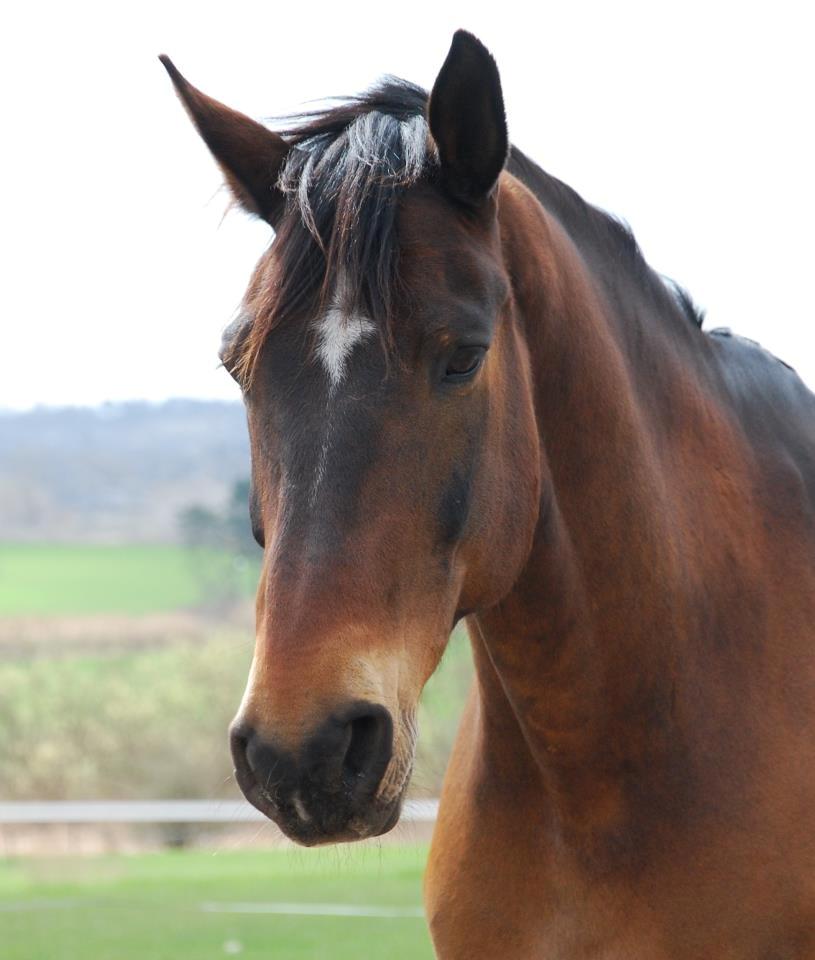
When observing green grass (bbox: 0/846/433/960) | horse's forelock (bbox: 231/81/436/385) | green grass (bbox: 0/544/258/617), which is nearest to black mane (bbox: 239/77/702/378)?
horse's forelock (bbox: 231/81/436/385)

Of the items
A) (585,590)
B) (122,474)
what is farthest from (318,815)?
(122,474)

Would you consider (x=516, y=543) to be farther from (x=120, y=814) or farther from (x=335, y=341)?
(x=120, y=814)

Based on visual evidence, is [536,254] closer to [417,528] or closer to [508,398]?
[508,398]

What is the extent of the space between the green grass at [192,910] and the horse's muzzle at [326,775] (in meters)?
4.08

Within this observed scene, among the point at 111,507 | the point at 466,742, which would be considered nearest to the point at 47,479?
the point at 111,507

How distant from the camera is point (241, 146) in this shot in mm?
2707

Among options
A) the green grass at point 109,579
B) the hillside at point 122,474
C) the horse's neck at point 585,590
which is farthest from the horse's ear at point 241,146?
the hillside at point 122,474

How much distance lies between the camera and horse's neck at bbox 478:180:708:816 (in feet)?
8.93

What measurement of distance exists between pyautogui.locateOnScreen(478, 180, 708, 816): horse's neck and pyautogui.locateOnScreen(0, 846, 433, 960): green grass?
11.6 ft

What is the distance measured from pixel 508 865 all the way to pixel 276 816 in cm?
96

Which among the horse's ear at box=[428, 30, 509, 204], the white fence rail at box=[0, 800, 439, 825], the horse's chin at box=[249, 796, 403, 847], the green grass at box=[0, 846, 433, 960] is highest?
the horse's ear at box=[428, 30, 509, 204]

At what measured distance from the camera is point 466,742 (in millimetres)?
3238

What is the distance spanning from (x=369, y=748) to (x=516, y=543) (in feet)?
1.92

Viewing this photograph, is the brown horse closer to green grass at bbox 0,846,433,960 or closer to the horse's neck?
the horse's neck
